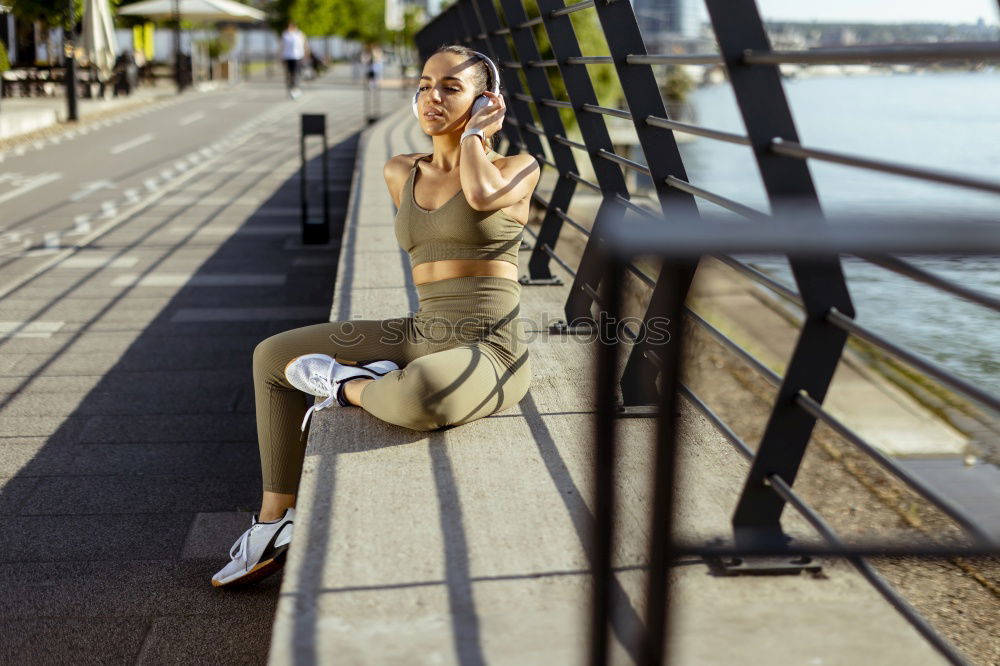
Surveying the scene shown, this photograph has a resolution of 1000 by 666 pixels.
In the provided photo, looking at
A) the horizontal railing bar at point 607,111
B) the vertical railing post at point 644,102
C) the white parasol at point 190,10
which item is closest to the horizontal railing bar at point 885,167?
the vertical railing post at point 644,102

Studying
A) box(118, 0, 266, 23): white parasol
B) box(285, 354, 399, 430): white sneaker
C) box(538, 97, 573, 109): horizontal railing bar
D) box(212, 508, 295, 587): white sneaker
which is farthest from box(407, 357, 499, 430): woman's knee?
box(118, 0, 266, 23): white parasol

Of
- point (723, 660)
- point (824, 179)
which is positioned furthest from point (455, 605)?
point (824, 179)

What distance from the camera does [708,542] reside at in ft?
4.10

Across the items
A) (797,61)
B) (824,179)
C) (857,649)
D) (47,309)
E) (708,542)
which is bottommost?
(824,179)

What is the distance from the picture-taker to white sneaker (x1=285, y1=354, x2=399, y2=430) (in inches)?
146

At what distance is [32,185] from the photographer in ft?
48.1

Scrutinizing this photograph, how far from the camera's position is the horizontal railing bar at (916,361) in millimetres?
1731

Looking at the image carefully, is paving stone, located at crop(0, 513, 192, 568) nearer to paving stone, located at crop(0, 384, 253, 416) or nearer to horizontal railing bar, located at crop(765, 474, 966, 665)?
paving stone, located at crop(0, 384, 253, 416)

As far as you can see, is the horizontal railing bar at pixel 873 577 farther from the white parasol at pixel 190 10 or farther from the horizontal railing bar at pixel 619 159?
the white parasol at pixel 190 10

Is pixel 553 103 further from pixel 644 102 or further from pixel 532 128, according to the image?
pixel 644 102

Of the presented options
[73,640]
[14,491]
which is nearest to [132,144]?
[14,491]

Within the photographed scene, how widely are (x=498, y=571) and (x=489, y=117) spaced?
171cm

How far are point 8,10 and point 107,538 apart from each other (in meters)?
33.0

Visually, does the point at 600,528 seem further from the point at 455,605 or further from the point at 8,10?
the point at 8,10
